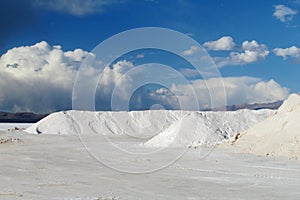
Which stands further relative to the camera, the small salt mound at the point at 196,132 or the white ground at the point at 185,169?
the small salt mound at the point at 196,132

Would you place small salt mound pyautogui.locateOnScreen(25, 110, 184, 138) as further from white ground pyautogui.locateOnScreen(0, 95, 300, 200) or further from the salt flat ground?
the salt flat ground

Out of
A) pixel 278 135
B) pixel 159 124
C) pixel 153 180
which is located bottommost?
pixel 153 180

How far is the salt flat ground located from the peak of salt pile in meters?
10.5

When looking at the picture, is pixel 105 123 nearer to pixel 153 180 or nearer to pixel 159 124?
pixel 159 124

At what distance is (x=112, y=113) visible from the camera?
58.7m

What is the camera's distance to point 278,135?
80.7ft

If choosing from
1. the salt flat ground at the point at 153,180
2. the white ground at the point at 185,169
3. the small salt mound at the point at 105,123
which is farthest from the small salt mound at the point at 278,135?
the small salt mound at the point at 105,123

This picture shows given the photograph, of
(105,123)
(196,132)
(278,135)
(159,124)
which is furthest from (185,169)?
(159,124)

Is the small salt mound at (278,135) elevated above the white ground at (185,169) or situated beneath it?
elevated above

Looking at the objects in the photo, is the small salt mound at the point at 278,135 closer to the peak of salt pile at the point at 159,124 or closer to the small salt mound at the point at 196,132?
the small salt mound at the point at 196,132

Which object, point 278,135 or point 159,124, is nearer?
point 278,135

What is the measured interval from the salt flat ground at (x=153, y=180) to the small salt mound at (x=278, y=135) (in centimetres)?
307

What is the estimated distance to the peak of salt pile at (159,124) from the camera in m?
30.5

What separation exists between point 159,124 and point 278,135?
34.2 metres
